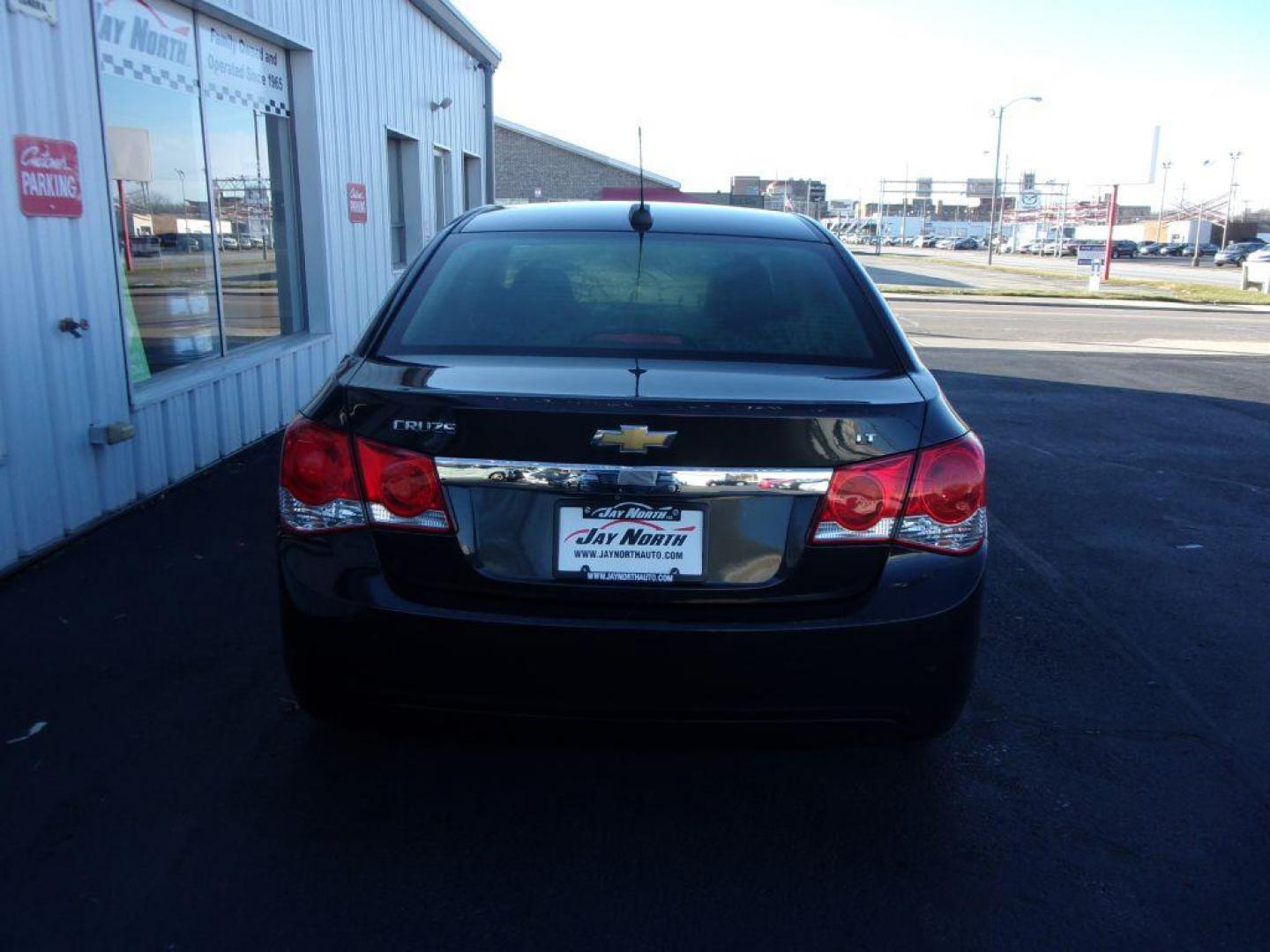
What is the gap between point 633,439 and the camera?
2.63m

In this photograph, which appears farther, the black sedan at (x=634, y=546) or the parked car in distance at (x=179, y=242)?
the parked car in distance at (x=179, y=242)

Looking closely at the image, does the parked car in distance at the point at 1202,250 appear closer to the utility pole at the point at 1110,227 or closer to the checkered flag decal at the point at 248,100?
the utility pole at the point at 1110,227

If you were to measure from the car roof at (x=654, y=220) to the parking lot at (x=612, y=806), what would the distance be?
5.54 feet

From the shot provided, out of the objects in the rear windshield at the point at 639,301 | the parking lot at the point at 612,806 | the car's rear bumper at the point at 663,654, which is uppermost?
the rear windshield at the point at 639,301

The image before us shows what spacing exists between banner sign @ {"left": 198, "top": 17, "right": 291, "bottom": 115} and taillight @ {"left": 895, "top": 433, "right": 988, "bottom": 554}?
657 centimetres

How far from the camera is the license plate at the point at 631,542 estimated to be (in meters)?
2.66

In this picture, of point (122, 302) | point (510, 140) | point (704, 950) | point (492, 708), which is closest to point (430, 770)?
point (492, 708)

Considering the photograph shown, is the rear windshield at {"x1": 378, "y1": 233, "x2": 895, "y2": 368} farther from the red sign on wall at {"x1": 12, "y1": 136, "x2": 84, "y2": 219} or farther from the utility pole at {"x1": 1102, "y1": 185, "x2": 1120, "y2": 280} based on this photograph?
the utility pole at {"x1": 1102, "y1": 185, "x2": 1120, "y2": 280}

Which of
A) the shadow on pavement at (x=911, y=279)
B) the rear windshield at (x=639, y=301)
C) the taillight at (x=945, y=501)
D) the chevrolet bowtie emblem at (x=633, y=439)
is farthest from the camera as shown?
the shadow on pavement at (x=911, y=279)

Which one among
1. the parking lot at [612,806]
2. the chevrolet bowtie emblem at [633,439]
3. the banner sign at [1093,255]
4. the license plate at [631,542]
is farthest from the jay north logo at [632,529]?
the banner sign at [1093,255]

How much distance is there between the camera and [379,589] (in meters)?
2.75

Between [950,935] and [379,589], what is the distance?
Answer: 1560 mm

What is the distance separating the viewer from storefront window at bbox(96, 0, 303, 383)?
6539mm

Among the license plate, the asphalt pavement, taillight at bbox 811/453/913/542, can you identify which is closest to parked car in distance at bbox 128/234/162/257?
the license plate
